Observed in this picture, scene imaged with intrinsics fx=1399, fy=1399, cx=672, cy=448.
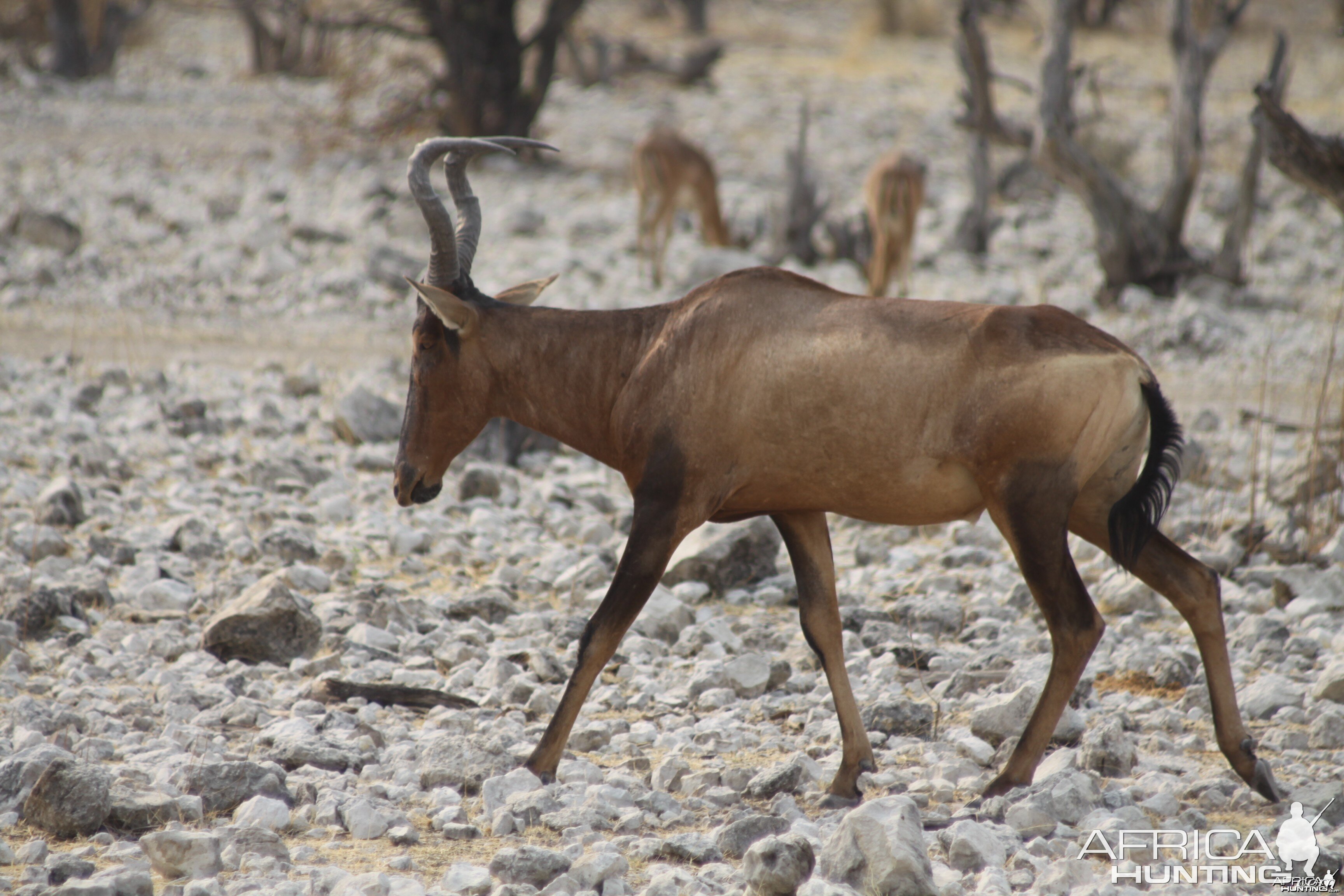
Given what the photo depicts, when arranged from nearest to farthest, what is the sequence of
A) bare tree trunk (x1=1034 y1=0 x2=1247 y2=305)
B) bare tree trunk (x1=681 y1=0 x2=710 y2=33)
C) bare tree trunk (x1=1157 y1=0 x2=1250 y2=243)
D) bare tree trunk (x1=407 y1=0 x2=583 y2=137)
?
1. bare tree trunk (x1=1034 y1=0 x2=1247 y2=305)
2. bare tree trunk (x1=1157 y1=0 x2=1250 y2=243)
3. bare tree trunk (x1=407 y1=0 x2=583 y2=137)
4. bare tree trunk (x1=681 y1=0 x2=710 y2=33)

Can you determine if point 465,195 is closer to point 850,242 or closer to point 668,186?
point 668,186

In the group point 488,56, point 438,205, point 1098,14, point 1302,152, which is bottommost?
point 438,205

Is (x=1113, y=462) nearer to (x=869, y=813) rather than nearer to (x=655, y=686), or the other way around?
(x=869, y=813)

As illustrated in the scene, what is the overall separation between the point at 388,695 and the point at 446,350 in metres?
1.43

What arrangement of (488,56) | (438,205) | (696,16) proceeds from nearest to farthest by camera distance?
(438,205) → (488,56) → (696,16)

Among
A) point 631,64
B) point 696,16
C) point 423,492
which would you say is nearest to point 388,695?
point 423,492

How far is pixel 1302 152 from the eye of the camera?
26.1 ft

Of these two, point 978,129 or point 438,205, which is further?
point 978,129

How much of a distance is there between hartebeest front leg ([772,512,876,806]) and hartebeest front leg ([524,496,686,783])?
58 cm

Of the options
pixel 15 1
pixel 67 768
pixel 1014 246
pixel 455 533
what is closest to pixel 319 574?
pixel 455 533

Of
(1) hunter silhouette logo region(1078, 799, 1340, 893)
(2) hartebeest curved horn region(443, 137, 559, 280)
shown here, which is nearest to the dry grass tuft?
(1) hunter silhouette logo region(1078, 799, 1340, 893)

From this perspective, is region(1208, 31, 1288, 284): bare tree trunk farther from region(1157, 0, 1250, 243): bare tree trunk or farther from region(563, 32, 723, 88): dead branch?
A: region(563, 32, 723, 88): dead branch

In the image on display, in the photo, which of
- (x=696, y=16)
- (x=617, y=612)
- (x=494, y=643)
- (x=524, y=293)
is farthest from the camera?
(x=696, y=16)

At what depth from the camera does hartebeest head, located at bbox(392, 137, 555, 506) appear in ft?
18.1
